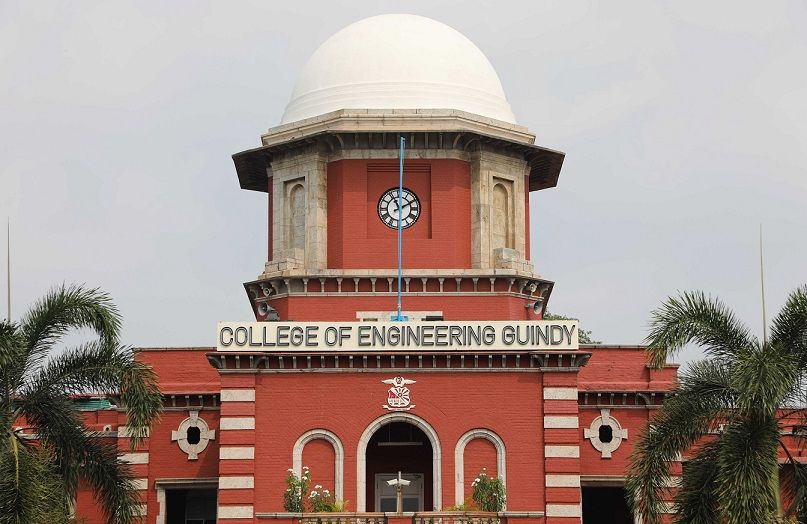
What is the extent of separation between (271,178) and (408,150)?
5.07m

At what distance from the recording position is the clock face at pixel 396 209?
157ft

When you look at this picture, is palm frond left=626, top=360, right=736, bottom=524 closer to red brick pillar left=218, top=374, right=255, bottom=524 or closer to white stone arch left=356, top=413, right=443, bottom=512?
white stone arch left=356, top=413, right=443, bottom=512

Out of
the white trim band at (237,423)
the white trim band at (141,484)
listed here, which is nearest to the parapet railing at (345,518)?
the white trim band at (237,423)

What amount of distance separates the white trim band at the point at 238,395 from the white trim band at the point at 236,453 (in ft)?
4.51

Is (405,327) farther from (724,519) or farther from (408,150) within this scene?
(724,519)

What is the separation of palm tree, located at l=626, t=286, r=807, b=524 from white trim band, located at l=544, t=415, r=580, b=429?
157 inches

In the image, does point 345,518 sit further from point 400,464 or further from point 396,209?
point 396,209

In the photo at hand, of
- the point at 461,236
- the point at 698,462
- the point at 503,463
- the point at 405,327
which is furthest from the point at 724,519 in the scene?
the point at 461,236

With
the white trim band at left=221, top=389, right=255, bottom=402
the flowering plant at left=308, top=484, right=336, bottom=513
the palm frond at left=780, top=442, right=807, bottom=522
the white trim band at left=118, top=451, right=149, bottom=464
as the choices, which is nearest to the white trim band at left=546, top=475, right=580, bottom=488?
the flowering plant at left=308, top=484, right=336, bottom=513

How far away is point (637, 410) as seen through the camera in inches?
1836

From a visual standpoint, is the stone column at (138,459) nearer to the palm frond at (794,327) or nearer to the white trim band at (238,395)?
the white trim band at (238,395)

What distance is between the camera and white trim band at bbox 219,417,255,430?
42.1 meters

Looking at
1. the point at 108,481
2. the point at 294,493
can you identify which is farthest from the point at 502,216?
the point at 108,481

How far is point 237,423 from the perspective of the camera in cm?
4209
